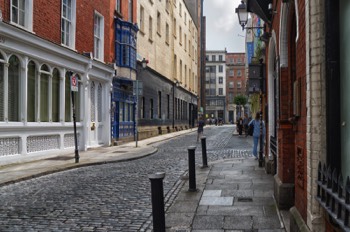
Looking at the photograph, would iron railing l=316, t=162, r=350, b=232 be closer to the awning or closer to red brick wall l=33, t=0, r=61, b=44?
the awning

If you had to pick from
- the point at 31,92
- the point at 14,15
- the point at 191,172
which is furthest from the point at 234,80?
the point at 191,172

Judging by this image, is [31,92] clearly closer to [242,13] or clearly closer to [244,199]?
[242,13]

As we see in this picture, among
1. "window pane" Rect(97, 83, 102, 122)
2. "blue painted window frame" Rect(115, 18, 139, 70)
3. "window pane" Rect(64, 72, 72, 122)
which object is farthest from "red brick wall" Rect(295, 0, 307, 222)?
"blue painted window frame" Rect(115, 18, 139, 70)

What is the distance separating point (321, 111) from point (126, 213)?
3833 millimetres

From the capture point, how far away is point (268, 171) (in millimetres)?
10133

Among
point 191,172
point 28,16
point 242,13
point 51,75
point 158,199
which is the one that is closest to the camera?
point 158,199

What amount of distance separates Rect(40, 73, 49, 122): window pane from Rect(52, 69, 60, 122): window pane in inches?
18.5

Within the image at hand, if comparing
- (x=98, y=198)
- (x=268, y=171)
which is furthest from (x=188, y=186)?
(x=268, y=171)

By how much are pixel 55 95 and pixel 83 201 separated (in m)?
8.74

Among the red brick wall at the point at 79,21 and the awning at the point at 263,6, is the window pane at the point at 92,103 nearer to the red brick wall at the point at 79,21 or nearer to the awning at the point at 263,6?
the red brick wall at the point at 79,21

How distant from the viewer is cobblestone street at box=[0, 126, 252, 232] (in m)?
5.71

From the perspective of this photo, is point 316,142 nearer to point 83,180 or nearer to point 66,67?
point 83,180

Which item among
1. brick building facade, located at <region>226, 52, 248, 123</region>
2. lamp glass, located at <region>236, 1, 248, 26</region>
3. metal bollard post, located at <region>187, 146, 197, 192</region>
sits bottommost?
metal bollard post, located at <region>187, 146, 197, 192</region>

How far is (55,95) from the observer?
15234 mm
